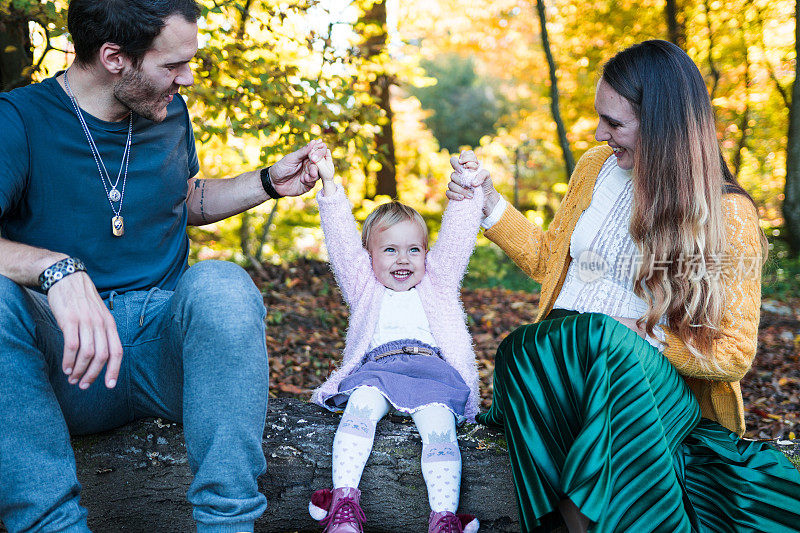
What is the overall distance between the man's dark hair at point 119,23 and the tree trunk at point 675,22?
289 inches

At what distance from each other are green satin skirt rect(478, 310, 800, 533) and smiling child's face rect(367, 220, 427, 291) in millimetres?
712

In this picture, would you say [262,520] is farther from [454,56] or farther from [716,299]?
[454,56]

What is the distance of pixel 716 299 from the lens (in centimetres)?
228

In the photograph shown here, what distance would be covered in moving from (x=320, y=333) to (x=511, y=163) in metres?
8.23

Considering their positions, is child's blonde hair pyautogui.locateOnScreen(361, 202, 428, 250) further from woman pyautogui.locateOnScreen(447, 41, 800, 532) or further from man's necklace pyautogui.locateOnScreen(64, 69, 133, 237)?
man's necklace pyautogui.locateOnScreen(64, 69, 133, 237)

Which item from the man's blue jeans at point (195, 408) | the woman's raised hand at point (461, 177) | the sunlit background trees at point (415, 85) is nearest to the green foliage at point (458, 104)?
the sunlit background trees at point (415, 85)

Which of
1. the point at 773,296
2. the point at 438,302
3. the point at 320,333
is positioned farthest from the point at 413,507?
the point at 773,296

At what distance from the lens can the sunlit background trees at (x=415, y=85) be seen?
11.8 feet

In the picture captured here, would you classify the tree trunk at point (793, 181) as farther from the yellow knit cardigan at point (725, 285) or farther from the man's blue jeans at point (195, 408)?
the man's blue jeans at point (195, 408)

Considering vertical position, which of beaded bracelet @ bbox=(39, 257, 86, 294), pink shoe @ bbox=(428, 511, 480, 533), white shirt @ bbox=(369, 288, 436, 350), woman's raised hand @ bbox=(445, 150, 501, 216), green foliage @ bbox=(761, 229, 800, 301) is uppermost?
woman's raised hand @ bbox=(445, 150, 501, 216)

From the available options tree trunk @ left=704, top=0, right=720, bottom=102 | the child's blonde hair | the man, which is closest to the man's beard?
the man

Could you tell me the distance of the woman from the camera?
1.95 meters

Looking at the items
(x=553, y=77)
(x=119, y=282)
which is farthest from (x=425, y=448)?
(x=553, y=77)

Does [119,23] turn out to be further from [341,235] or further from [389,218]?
[389,218]
